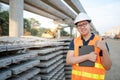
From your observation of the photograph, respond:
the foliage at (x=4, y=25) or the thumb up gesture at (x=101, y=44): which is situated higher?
the foliage at (x=4, y=25)

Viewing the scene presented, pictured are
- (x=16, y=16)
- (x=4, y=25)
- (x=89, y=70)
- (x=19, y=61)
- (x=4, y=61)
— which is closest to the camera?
(x=4, y=61)

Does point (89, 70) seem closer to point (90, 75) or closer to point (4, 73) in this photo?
point (90, 75)

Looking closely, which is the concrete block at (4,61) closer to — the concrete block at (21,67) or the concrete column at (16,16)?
the concrete block at (21,67)

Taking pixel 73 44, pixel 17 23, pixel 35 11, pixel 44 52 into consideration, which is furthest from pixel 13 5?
pixel 35 11

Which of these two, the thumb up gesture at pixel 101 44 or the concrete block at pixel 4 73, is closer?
the concrete block at pixel 4 73

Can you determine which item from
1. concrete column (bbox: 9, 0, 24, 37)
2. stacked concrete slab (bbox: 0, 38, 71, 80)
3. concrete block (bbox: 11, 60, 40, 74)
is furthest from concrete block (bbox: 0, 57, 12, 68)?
concrete column (bbox: 9, 0, 24, 37)

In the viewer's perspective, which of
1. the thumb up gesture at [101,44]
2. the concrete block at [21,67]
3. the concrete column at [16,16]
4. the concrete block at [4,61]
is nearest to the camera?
the concrete block at [4,61]

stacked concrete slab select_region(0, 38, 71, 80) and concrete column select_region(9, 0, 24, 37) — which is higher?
concrete column select_region(9, 0, 24, 37)

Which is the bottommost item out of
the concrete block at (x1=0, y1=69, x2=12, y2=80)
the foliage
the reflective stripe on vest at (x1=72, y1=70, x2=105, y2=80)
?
the reflective stripe on vest at (x1=72, y1=70, x2=105, y2=80)

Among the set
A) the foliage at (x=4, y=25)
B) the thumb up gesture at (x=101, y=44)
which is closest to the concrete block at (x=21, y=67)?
the thumb up gesture at (x=101, y=44)

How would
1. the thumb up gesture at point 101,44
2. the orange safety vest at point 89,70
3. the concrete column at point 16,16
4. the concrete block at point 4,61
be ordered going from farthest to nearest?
the concrete column at point 16,16 < the orange safety vest at point 89,70 < the thumb up gesture at point 101,44 < the concrete block at point 4,61

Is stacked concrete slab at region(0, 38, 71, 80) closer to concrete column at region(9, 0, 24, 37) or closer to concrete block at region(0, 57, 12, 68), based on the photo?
concrete block at region(0, 57, 12, 68)

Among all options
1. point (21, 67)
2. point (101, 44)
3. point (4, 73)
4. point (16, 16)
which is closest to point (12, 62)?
point (4, 73)

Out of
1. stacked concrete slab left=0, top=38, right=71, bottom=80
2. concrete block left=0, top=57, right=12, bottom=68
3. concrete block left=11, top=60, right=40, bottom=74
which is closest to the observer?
concrete block left=0, top=57, right=12, bottom=68
